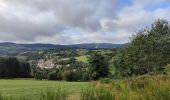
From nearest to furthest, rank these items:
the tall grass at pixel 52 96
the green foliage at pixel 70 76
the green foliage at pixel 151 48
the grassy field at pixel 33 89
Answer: the tall grass at pixel 52 96, the grassy field at pixel 33 89, the green foliage at pixel 151 48, the green foliage at pixel 70 76

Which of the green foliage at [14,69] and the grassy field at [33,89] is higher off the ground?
the grassy field at [33,89]

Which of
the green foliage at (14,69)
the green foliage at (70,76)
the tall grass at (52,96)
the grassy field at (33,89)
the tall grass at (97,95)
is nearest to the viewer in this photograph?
the tall grass at (52,96)

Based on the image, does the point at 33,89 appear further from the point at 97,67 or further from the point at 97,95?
the point at 97,67

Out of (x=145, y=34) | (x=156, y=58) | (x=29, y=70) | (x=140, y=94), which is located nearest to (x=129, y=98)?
(x=140, y=94)

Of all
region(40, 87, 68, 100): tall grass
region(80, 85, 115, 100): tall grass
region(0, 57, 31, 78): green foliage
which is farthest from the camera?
region(0, 57, 31, 78): green foliage

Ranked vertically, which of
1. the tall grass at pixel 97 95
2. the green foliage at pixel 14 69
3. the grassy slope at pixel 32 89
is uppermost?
the tall grass at pixel 97 95

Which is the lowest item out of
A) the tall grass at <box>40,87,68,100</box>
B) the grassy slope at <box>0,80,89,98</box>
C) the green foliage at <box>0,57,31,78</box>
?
the green foliage at <box>0,57,31,78</box>

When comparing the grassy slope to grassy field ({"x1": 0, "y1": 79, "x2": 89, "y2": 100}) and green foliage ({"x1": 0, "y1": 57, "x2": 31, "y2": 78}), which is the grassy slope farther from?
green foliage ({"x1": 0, "y1": 57, "x2": 31, "y2": 78})

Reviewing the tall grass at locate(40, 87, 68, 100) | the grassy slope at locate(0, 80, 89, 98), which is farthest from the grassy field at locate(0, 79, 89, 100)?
the tall grass at locate(40, 87, 68, 100)

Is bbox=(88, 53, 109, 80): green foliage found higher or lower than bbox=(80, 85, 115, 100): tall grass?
lower

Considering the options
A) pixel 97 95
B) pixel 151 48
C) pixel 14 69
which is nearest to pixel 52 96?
pixel 97 95

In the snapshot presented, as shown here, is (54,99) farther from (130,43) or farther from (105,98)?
(130,43)

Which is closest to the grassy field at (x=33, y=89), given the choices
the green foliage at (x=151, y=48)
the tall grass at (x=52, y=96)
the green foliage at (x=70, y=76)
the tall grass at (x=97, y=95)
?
the tall grass at (x=52, y=96)

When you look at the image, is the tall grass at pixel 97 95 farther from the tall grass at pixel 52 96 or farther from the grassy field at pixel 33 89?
the grassy field at pixel 33 89
